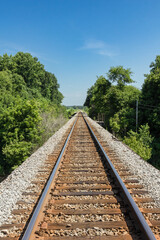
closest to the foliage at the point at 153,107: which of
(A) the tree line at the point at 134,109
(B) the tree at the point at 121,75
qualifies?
(A) the tree line at the point at 134,109

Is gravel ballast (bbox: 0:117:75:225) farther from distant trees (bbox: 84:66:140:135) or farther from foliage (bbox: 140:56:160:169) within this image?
distant trees (bbox: 84:66:140:135)

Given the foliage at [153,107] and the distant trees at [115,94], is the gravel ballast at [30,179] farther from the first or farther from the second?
the distant trees at [115,94]

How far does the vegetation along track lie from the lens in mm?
2613

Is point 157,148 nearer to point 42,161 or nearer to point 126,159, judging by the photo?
point 126,159

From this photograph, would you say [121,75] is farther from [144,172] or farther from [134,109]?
[144,172]

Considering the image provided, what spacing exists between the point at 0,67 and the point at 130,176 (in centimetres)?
4202

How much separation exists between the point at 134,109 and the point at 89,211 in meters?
24.9

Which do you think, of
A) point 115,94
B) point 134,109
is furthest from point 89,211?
point 115,94

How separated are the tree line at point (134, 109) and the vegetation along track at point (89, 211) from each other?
8.41 m

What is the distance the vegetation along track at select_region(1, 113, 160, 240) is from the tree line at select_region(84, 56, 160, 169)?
8.41m

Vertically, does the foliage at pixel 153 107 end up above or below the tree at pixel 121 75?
below

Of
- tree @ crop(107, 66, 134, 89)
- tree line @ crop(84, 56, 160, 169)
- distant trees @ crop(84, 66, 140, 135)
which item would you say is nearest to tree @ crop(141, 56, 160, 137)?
tree line @ crop(84, 56, 160, 169)

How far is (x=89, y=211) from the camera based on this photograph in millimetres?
3137

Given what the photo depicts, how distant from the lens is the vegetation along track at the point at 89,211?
2.61m
